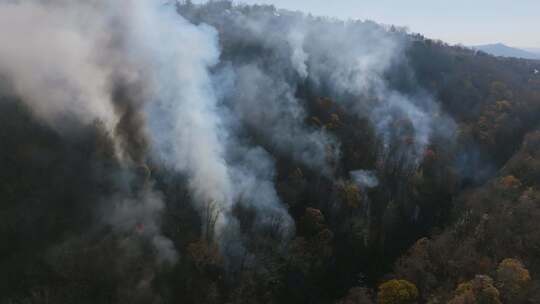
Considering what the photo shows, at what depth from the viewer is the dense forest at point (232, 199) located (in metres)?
40.8

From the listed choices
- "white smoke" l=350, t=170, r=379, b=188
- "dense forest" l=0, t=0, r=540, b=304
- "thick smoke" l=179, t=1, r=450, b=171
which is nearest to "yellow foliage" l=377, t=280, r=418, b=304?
"dense forest" l=0, t=0, r=540, b=304

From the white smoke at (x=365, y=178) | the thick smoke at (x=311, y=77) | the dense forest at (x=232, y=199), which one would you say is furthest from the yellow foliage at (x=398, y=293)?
the thick smoke at (x=311, y=77)

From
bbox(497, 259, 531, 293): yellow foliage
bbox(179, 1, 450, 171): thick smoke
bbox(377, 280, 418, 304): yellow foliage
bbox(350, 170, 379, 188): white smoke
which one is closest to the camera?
bbox(497, 259, 531, 293): yellow foliage

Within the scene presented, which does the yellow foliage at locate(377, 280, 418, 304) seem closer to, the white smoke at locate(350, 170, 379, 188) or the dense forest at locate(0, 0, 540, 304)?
the dense forest at locate(0, 0, 540, 304)

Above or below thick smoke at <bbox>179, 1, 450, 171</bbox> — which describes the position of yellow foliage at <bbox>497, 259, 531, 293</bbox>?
below

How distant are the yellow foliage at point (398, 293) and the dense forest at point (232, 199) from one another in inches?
6.7

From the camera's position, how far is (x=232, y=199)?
49594 mm

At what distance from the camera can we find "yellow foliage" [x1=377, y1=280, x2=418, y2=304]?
1763 inches

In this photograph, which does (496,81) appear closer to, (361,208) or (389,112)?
(389,112)

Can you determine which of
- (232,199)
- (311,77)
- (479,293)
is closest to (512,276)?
(479,293)

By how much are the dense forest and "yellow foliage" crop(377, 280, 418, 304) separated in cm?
17

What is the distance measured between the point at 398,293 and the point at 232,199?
18455 mm

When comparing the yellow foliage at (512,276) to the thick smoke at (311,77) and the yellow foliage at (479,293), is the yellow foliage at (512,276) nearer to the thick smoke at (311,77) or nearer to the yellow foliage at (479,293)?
the yellow foliage at (479,293)

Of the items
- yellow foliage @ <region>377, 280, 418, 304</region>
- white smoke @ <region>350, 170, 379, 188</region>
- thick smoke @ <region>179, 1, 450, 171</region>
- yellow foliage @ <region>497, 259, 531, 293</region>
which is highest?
thick smoke @ <region>179, 1, 450, 171</region>
